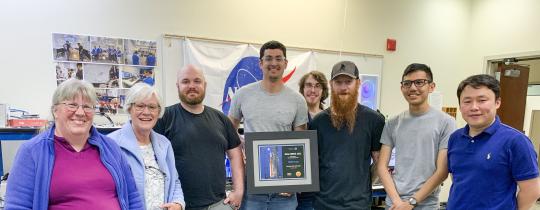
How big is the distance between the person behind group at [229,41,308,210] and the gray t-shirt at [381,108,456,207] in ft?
1.99

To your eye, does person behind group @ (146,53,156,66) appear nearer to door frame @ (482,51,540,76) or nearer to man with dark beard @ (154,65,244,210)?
man with dark beard @ (154,65,244,210)

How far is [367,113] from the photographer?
191 cm

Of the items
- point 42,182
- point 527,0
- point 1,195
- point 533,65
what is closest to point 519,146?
point 42,182

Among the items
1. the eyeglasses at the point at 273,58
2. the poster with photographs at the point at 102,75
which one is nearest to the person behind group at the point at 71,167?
the eyeglasses at the point at 273,58

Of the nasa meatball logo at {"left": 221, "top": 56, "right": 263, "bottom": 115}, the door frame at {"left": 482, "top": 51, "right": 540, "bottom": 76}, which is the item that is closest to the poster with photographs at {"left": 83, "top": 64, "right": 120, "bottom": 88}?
the nasa meatball logo at {"left": 221, "top": 56, "right": 263, "bottom": 115}

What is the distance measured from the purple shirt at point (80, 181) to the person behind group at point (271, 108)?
0.88m

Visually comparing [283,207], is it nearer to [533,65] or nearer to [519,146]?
[519,146]

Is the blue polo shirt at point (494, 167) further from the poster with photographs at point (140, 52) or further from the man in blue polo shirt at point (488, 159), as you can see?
the poster with photographs at point (140, 52)

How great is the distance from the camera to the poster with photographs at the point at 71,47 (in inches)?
125

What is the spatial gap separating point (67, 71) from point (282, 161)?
2.57m

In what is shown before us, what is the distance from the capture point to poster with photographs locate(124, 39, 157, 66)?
3.43 meters

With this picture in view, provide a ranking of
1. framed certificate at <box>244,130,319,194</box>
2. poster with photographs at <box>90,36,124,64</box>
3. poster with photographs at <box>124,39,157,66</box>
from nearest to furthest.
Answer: framed certificate at <box>244,130,319,194</box> < poster with photographs at <box>90,36,124,64</box> < poster with photographs at <box>124,39,157,66</box>

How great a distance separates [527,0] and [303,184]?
4441mm

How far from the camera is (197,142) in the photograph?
180cm
